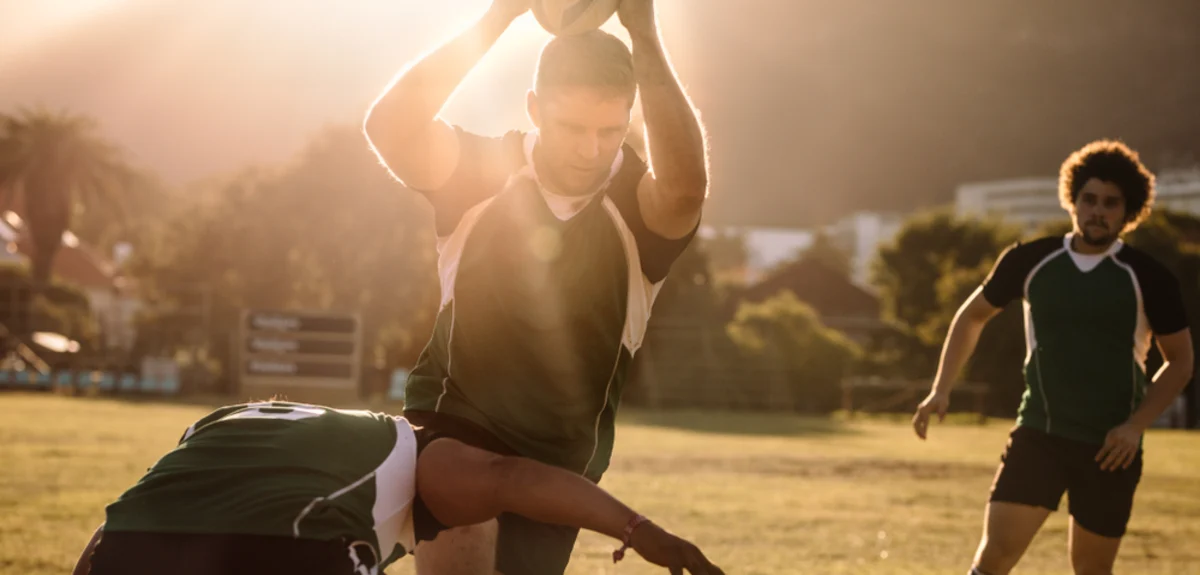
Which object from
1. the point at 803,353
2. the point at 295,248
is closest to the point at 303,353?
the point at 803,353

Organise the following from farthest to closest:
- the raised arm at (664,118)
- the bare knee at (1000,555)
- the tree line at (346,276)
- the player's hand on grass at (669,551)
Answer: the tree line at (346,276) → the bare knee at (1000,555) → the raised arm at (664,118) → the player's hand on grass at (669,551)

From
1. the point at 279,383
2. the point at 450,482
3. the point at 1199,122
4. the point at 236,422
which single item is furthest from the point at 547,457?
the point at 1199,122

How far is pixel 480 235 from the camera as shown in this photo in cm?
420

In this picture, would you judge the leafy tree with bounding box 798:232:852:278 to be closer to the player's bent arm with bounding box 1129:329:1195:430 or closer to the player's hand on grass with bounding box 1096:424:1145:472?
the player's bent arm with bounding box 1129:329:1195:430

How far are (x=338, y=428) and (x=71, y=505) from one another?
9948 mm

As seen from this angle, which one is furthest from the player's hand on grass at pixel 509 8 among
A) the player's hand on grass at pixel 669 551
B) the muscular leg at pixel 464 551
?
the muscular leg at pixel 464 551

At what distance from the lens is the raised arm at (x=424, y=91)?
3.65m

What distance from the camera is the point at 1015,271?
7.27m

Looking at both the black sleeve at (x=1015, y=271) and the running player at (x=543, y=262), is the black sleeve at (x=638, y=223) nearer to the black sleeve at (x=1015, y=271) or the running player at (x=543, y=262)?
the running player at (x=543, y=262)

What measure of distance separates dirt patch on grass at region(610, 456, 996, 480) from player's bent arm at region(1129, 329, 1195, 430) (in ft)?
38.8

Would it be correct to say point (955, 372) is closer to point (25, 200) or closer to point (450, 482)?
point (450, 482)

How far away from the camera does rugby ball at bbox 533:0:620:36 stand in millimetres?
3729

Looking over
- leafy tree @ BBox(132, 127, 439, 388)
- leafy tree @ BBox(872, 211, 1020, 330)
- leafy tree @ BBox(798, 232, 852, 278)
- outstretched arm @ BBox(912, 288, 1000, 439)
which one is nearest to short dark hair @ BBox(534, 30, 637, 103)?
outstretched arm @ BBox(912, 288, 1000, 439)

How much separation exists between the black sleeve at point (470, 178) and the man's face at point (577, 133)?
0.14m
